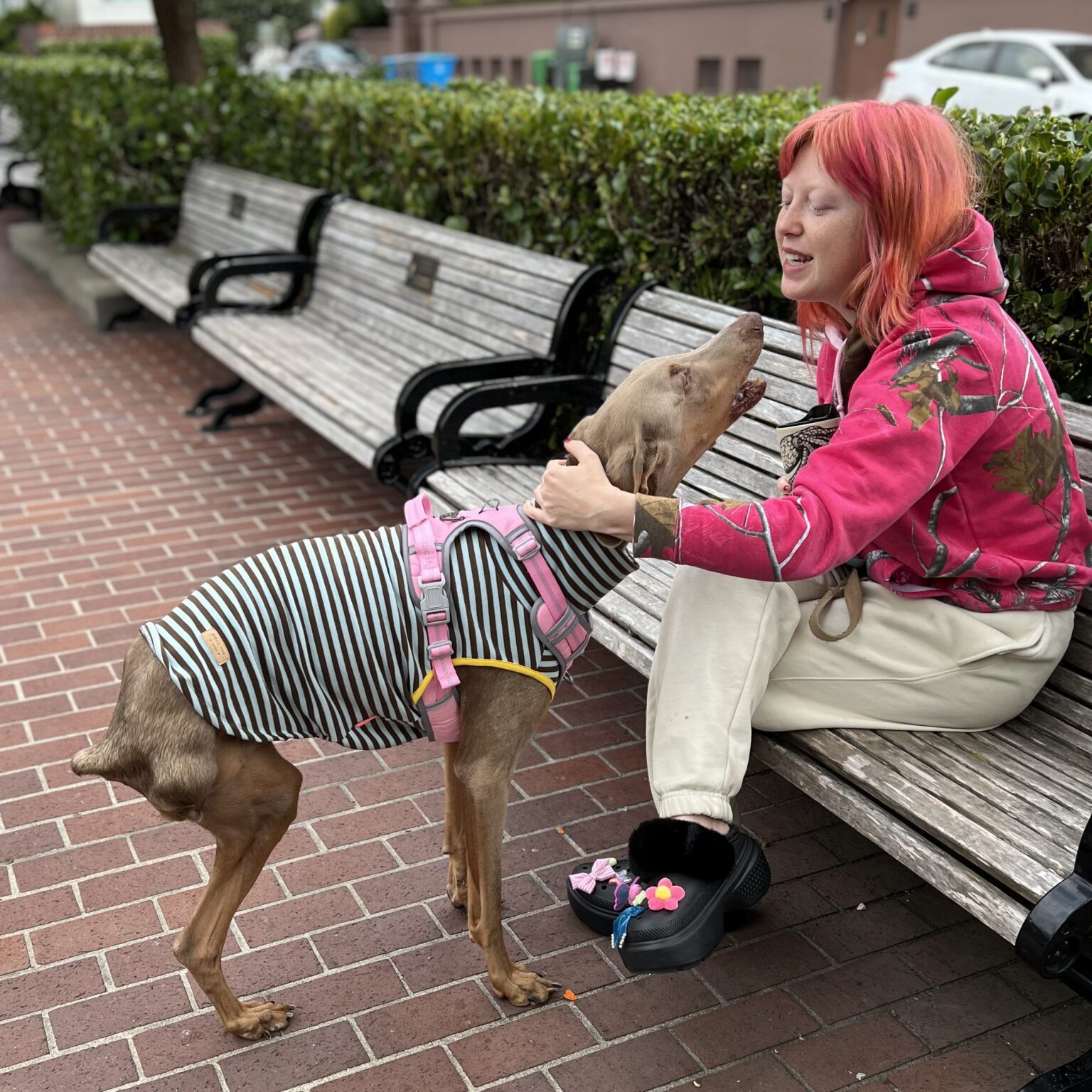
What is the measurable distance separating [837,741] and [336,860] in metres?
1.50

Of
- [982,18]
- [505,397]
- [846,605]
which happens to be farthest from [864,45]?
[846,605]

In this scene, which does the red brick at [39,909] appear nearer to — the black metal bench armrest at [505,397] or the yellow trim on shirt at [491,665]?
the yellow trim on shirt at [491,665]

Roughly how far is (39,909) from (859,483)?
242 cm

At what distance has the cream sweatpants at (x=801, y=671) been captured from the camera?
2812 mm

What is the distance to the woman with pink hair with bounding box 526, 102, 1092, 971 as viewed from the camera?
2582 mm

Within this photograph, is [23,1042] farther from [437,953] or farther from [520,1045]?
[520,1045]

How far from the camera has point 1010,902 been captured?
7.98 feet

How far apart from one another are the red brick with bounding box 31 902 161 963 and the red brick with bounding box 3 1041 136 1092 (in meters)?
0.38

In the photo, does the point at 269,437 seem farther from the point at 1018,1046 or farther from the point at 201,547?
the point at 1018,1046

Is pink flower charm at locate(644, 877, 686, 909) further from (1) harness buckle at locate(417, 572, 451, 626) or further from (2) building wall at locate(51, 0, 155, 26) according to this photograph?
(2) building wall at locate(51, 0, 155, 26)

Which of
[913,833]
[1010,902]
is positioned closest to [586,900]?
[913,833]

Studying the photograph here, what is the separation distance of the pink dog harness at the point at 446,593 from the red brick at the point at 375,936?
761 mm

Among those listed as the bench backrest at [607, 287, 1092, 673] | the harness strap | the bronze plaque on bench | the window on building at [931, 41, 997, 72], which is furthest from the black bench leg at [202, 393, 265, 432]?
the window on building at [931, 41, 997, 72]

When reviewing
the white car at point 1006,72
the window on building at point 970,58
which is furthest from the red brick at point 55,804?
the window on building at point 970,58
